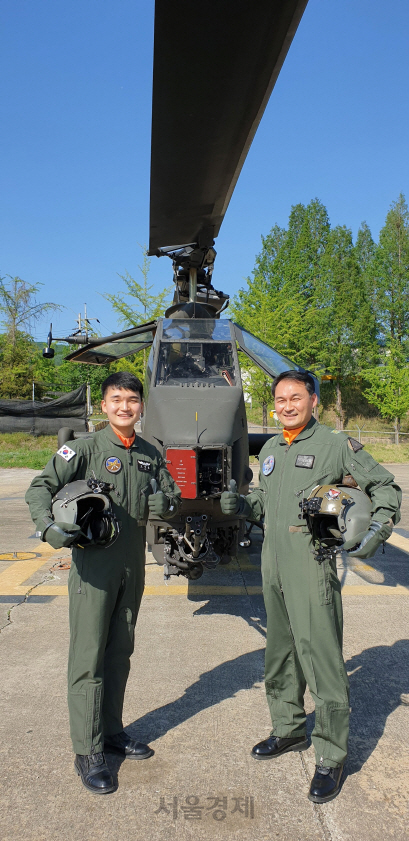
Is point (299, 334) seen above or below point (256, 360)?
above

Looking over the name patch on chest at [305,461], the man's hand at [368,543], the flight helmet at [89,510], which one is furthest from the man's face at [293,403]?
the flight helmet at [89,510]

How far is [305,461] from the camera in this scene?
288 centimetres

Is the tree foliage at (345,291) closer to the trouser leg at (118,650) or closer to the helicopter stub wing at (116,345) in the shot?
the helicopter stub wing at (116,345)

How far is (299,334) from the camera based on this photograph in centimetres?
2931

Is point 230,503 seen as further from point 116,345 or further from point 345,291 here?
point 345,291

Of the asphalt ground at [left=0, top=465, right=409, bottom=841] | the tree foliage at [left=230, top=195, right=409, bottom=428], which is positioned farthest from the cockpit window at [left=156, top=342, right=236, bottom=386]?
the tree foliage at [left=230, top=195, right=409, bottom=428]

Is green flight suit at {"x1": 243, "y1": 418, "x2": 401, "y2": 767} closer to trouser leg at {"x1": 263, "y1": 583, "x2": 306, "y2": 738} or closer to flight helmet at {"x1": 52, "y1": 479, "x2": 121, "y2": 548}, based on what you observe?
trouser leg at {"x1": 263, "y1": 583, "x2": 306, "y2": 738}

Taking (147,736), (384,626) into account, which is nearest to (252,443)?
(384,626)

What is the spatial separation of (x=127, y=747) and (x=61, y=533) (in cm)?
124

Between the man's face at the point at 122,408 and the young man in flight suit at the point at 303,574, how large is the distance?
63 cm

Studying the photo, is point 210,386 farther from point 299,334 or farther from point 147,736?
point 299,334

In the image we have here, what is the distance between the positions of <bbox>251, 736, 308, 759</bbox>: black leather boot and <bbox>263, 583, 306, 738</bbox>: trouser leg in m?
0.03

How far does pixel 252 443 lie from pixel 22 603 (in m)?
3.20

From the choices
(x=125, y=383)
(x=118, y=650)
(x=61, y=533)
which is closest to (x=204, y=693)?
(x=118, y=650)
